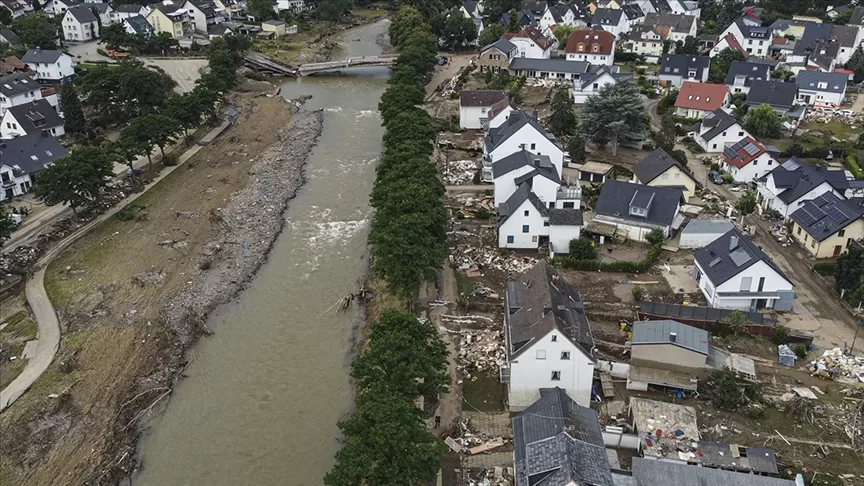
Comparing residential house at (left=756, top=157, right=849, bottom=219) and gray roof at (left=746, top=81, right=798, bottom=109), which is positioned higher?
gray roof at (left=746, top=81, right=798, bottom=109)

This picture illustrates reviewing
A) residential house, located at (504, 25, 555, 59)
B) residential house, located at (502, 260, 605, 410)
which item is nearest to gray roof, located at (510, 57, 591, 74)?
residential house, located at (504, 25, 555, 59)

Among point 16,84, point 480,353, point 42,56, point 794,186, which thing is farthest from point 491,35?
point 480,353

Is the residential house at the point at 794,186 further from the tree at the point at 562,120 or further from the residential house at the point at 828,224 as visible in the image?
the tree at the point at 562,120

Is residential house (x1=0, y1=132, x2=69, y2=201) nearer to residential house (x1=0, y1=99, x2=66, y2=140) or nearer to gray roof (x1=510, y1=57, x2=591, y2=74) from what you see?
residential house (x1=0, y1=99, x2=66, y2=140)

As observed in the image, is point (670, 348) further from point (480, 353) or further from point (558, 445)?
point (558, 445)

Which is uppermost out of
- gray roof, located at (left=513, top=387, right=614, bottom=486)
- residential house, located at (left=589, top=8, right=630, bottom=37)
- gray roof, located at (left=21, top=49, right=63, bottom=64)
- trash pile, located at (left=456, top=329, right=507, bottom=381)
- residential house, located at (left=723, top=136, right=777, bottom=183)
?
residential house, located at (left=589, top=8, right=630, bottom=37)

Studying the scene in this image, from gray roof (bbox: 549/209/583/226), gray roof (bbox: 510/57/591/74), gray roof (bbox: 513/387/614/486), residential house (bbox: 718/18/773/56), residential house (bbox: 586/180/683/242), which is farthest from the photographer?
residential house (bbox: 718/18/773/56)

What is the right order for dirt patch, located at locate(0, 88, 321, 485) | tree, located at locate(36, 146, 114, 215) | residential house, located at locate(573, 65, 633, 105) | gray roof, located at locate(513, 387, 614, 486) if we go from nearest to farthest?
gray roof, located at locate(513, 387, 614, 486)
dirt patch, located at locate(0, 88, 321, 485)
tree, located at locate(36, 146, 114, 215)
residential house, located at locate(573, 65, 633, 105)
